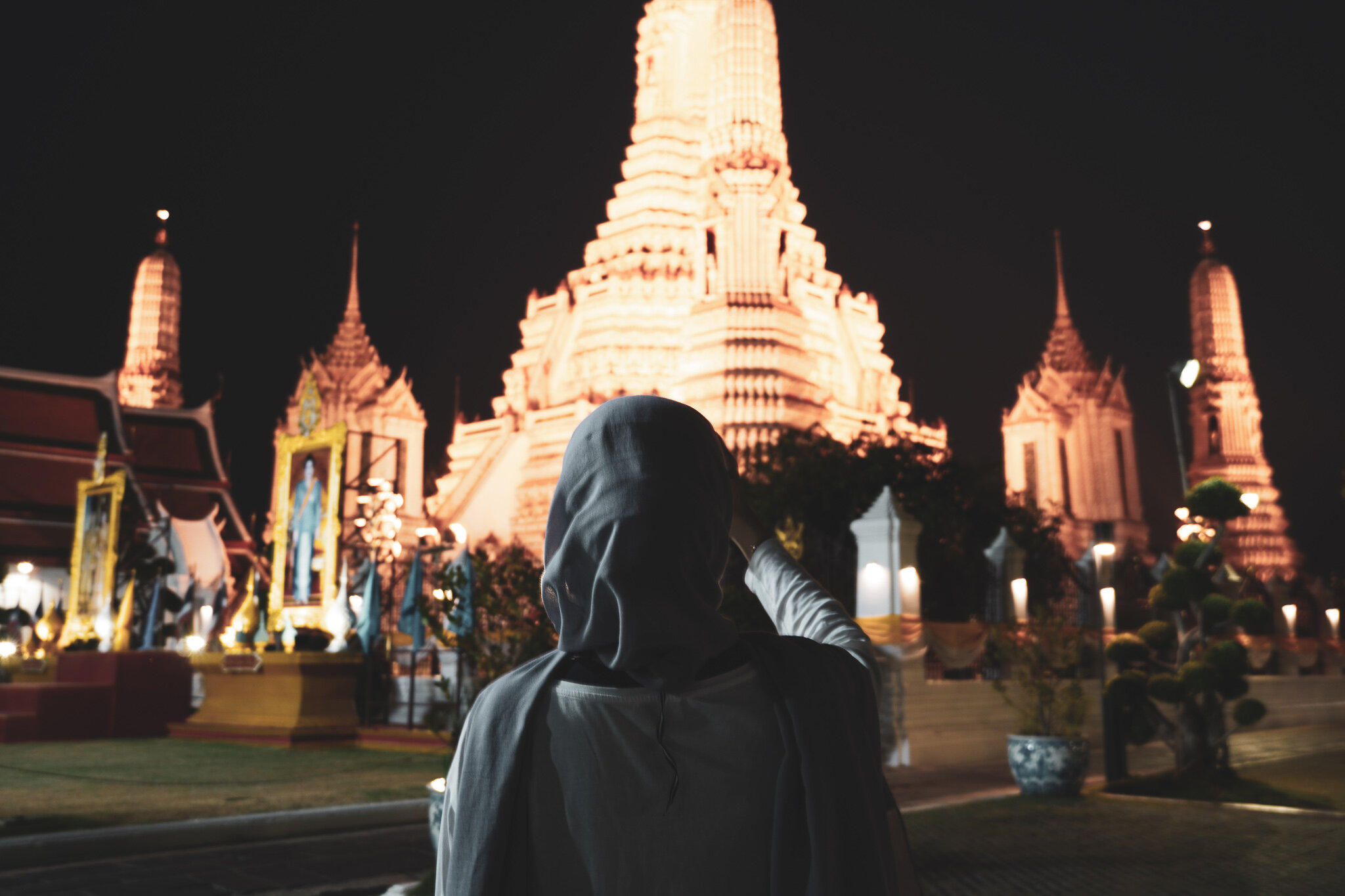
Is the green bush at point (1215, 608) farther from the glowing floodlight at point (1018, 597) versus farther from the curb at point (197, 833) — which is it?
the curb at point (197, 833)

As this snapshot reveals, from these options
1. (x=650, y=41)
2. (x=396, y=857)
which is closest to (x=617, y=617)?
(x=396, y=857)

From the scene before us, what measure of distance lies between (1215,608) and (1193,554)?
51 cm

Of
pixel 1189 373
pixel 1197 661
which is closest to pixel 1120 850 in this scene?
pixel 1197 661

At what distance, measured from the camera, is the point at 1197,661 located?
9.46 meters

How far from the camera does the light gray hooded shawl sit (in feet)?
4.81

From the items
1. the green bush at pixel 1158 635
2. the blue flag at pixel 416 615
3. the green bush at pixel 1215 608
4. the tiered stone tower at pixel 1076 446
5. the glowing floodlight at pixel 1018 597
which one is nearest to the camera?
the green bush at pixel 1215 608

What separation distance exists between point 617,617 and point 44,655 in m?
Answer: 17.5

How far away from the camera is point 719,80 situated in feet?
109

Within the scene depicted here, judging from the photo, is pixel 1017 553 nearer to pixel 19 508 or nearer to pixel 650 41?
pixel 19 508

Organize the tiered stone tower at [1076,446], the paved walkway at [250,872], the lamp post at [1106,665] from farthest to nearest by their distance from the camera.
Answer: the tiered stone tower at [1076,446] < the lamp post at [1106,665] < the paved walkway at [250,872]

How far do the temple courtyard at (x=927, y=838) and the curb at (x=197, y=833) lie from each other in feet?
0.24

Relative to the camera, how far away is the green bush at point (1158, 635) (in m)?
9.59

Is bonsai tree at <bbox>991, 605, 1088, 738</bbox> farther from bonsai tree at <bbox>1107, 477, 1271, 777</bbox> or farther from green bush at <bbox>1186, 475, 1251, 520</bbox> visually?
green bush at <bbox>1186, 475, 1251, 520</bbox>

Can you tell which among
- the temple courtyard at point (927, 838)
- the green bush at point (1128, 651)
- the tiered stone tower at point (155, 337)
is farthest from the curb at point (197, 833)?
the tiered stone tower at point (155, 337)
